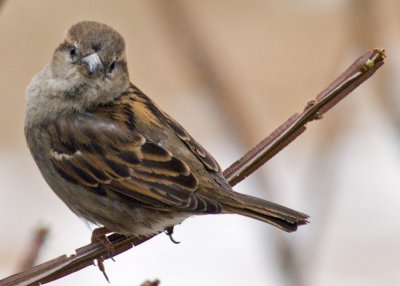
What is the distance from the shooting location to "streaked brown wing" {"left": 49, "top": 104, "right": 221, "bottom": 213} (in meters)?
4.22

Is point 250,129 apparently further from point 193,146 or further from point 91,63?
point 91,63

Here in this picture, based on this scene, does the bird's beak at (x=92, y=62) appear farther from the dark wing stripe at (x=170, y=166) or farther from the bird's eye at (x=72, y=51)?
the dark wing stripe at (x=170, y=166)

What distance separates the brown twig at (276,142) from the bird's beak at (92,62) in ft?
3.40

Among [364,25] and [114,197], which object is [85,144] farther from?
[364,25]

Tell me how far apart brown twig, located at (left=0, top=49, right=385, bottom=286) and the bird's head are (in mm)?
1064

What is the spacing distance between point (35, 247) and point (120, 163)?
1114 millimetres

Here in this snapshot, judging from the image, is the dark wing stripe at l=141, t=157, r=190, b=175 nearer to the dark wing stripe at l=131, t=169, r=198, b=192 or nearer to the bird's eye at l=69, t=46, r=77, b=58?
the dark wing stripe at l=131, t=169, r=198, b=192

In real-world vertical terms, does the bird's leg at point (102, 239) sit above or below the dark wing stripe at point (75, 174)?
below

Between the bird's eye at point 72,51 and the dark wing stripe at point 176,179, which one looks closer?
the dark wing stripe at point 176,179

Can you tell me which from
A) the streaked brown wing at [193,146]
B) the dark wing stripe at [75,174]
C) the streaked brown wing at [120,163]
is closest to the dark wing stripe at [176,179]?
the streaked brown wing at [120,163]

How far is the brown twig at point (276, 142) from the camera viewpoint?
2996 millimetres

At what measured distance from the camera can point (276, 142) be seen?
326 cm

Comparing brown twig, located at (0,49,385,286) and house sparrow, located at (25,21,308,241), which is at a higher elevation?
house sparrow, located at (25,21,308,241)

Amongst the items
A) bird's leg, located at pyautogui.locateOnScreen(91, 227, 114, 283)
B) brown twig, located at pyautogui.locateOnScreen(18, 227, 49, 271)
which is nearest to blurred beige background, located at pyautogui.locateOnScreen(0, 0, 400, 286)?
bird's leg, located at pyautogui.locateOnScreen(91, 227, 114, 283)
